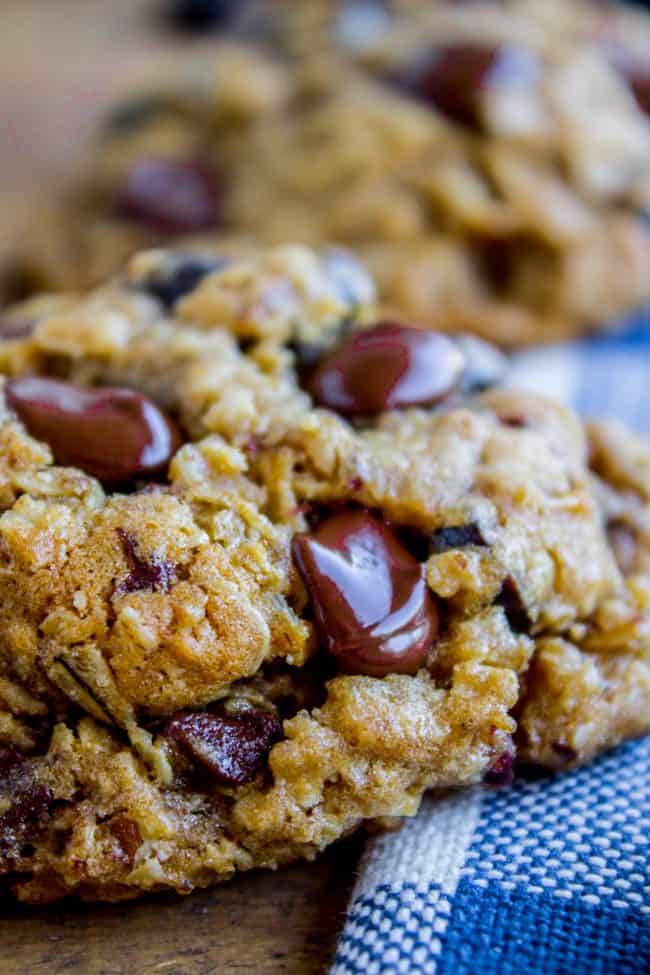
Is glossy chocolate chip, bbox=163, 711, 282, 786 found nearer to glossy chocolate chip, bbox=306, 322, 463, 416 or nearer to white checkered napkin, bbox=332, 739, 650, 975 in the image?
white checkered napkin, bbox=332, 739, 650, 975

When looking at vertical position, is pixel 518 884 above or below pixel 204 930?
above

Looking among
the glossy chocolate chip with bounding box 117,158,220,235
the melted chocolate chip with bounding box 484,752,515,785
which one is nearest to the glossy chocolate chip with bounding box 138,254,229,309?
the melted chocolate chip with bounding box 484,752,515,785

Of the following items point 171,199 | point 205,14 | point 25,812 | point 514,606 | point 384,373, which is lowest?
point 205,14

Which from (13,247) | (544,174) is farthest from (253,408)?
(13,247)

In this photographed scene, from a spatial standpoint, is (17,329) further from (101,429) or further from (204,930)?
(204,930)

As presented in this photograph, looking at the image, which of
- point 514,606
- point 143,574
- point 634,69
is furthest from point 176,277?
point 634,69

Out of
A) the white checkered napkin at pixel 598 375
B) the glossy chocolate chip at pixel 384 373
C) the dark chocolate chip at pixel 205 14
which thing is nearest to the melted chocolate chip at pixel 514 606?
the glossy chocolate chip at pixel 384 373

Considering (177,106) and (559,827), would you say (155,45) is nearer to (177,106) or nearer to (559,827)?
(177,106)
